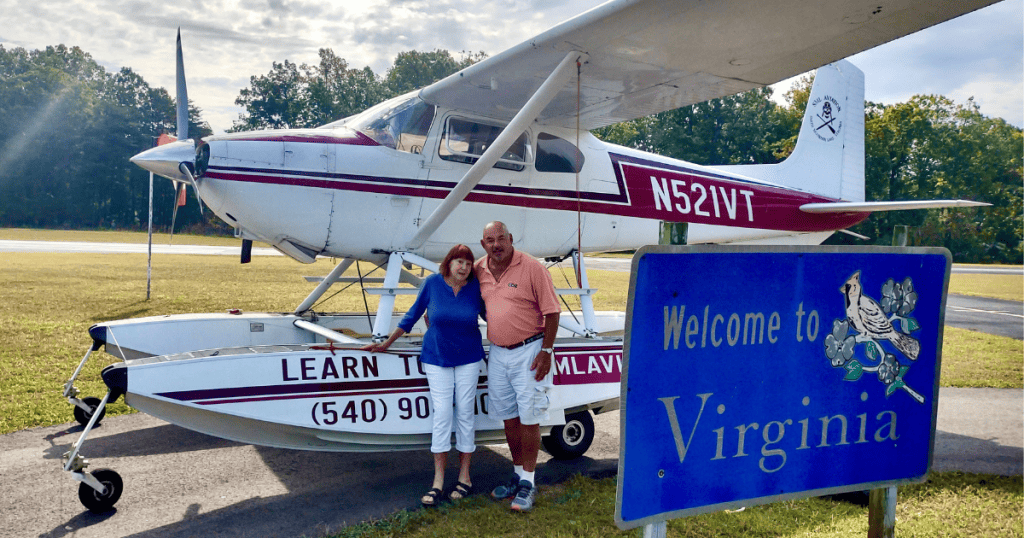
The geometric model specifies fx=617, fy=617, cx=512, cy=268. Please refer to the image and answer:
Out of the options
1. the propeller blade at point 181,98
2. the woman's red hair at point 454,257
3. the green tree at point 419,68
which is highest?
the green tree at point 419,68

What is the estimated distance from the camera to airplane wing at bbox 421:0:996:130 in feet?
12.1

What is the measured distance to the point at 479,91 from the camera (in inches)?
202

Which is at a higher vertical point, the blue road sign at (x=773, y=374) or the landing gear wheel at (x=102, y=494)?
the blue road sign at (x=773, y=374)

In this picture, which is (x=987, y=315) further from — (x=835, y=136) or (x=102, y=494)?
(x=102, y=494)

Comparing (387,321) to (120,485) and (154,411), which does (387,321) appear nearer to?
(154,411)

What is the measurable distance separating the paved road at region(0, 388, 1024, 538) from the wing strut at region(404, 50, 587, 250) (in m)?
1.91

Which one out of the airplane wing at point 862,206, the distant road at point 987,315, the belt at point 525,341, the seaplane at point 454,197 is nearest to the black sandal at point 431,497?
the seaplane at point 454,197

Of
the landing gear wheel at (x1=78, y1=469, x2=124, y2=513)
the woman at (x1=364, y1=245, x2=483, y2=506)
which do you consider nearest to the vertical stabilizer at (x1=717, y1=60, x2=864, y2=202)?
the woman at (x1=364, y1=245, x2=483, y2=506)

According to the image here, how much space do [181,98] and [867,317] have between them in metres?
5.97

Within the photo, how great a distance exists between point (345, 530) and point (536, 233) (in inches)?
129

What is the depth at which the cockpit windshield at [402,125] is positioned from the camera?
5.25 metres

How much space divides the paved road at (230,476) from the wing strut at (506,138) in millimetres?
1911

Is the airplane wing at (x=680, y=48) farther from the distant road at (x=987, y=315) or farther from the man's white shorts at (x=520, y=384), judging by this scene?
the distant road at (x=987, y=315)

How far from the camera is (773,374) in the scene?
183 centimetres
